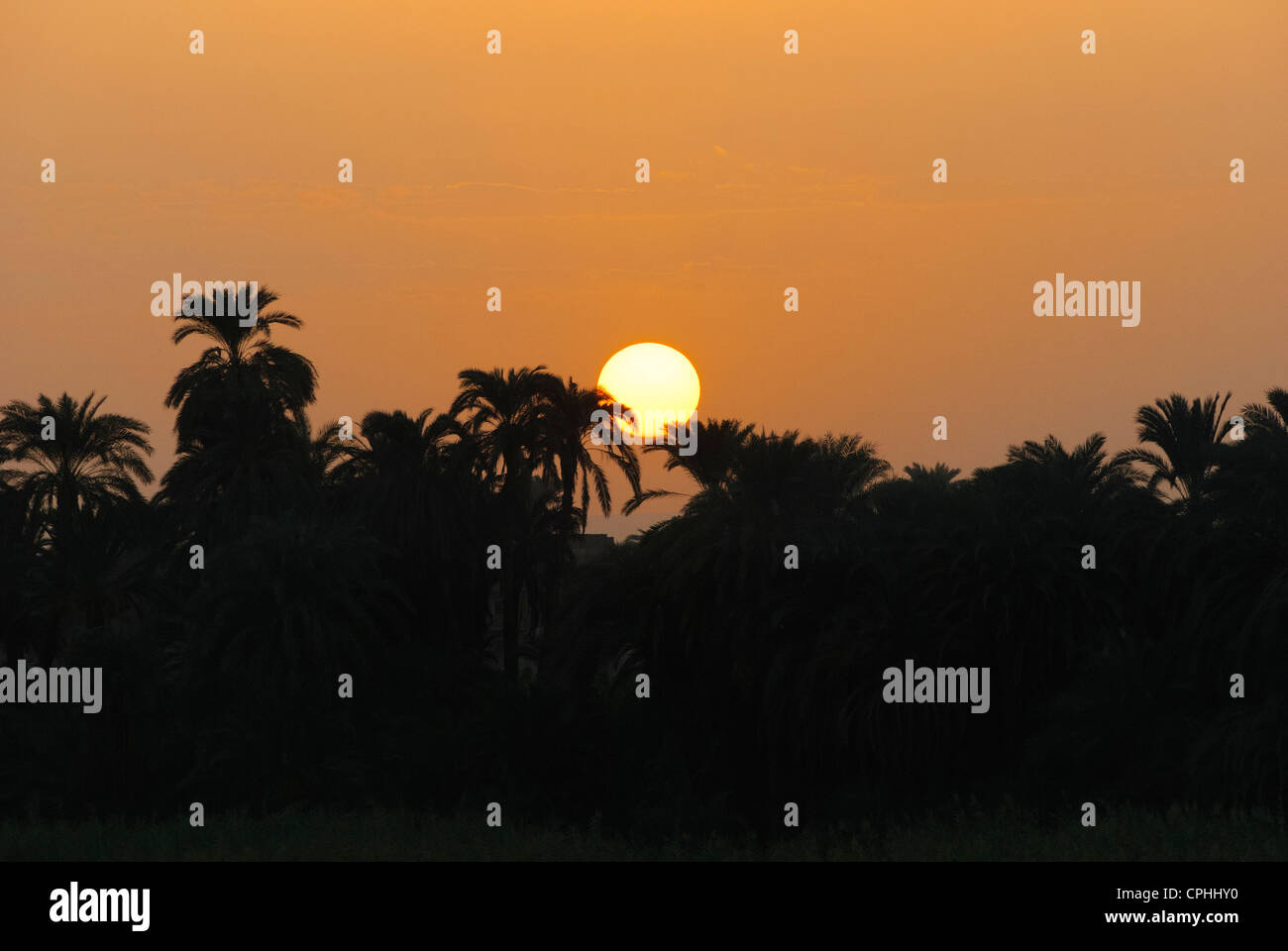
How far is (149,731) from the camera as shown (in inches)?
1737

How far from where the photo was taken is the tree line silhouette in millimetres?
35375

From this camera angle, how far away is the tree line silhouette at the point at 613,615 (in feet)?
116

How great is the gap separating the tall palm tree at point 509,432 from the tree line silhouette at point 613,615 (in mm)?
105

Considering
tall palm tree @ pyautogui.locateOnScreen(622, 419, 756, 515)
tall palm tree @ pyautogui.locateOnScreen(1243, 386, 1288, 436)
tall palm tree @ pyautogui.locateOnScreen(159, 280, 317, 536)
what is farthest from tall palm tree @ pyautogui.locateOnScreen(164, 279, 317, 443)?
tall palm tree @ pyautogui.locateOnScreen(1243, 386, 1288, 436)

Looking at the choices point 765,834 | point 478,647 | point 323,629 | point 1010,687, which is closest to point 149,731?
point 323,629

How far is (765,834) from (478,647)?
15762 mm

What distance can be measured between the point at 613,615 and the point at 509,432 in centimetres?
1218

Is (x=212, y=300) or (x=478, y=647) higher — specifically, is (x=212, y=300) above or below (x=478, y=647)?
above

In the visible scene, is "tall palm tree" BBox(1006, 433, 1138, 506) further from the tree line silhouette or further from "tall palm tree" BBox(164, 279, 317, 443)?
"tall palm tree" BBox(164, 279, 317, 443)

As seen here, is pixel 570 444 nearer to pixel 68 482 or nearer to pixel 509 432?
pixel 509 432

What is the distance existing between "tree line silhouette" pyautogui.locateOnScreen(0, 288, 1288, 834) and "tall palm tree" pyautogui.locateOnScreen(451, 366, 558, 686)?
0.11 metres

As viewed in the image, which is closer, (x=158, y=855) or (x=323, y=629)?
(x=158, y=855)
